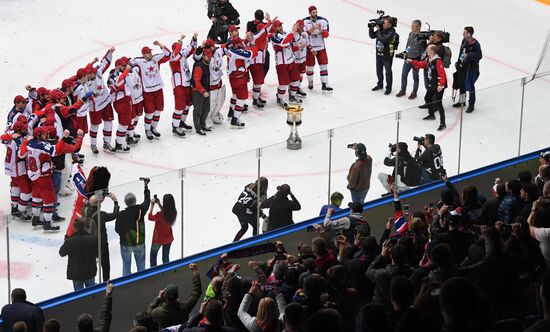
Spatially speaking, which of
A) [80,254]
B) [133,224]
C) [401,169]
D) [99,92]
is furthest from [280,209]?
[99,92]

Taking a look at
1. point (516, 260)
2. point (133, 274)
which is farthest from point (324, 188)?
point (516, 260)

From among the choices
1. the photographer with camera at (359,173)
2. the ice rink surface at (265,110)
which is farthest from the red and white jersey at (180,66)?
the photographer with camera at (359,173)

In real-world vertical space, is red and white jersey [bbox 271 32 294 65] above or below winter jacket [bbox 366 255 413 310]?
below

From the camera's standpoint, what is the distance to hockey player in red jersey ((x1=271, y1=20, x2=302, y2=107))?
49.9ft

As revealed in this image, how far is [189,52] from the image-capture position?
14391 millimetres

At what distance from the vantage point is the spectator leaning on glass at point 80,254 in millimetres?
9750

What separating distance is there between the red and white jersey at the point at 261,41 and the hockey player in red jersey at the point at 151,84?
1.29m

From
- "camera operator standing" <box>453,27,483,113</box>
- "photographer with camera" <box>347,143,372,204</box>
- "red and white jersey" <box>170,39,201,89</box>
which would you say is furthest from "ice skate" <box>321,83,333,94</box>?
"photographer with camera" <box>347,143,372,204</box>

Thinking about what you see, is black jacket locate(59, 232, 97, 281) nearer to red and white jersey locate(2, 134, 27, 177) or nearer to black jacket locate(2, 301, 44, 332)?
black jacket locate(2, 301, 44, 332)

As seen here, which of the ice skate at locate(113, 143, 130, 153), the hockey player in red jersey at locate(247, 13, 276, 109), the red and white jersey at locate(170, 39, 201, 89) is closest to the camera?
the ice skate at locate(113, 143, 130, 153)

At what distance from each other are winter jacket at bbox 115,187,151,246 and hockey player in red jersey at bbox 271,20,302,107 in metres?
5.52

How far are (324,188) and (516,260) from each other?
317 centimetres

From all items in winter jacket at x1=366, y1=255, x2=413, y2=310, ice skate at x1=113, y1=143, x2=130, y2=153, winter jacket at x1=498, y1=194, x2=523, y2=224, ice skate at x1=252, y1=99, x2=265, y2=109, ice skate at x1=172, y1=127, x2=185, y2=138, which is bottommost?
ice skate at x1=113, y1=143, x2=130, y2=153

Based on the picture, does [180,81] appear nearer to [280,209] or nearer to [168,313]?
[280,209]
